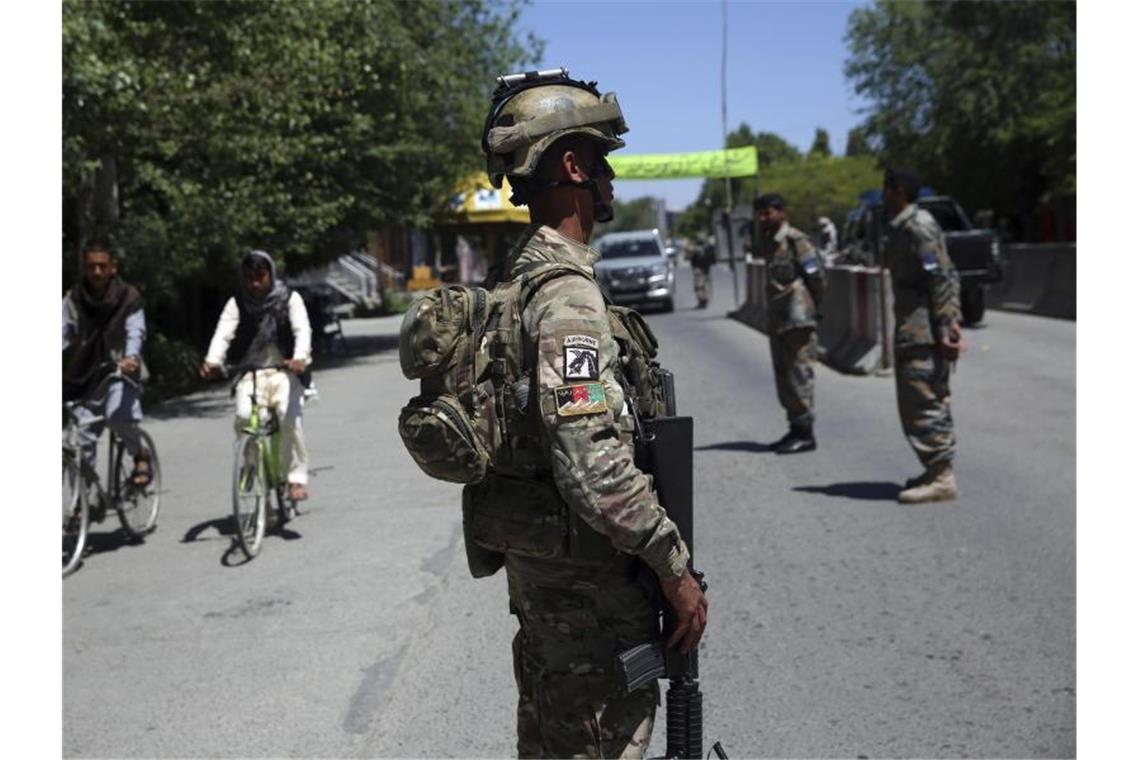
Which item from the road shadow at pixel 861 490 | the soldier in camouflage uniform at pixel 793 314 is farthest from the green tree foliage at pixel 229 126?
the road shadow at pixel 861 490

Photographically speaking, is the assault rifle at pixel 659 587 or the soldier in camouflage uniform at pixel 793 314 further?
the soldier in camouflage uniform at pixel 793 314

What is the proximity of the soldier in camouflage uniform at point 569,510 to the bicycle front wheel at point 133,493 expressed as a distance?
609cm

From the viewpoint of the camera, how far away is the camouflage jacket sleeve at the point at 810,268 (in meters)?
10.6

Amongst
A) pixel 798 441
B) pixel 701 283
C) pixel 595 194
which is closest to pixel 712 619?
pixel 595 194

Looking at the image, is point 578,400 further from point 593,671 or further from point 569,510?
point 593,671

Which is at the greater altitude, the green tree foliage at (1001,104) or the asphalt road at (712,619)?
the green tree foliage at (1001,104)

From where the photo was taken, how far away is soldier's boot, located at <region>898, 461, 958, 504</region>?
851 centimetres

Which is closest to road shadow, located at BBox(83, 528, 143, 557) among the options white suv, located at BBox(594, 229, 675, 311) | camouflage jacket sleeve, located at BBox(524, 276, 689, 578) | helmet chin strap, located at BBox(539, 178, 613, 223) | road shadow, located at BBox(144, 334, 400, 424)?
road shadow, located at BBox(144, 334, 400, 424)

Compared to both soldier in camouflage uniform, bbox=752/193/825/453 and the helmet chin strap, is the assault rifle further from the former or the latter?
soldier in camouflage uniform, bbox=752/193/825/453

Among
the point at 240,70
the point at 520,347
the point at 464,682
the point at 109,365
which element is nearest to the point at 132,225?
the point at 240,70

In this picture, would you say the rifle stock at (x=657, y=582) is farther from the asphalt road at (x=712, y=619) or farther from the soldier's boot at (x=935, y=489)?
the soldier's boot at (x=935, y=489)

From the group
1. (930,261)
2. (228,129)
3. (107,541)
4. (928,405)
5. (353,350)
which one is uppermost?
(228,129)

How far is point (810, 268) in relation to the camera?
1064cm

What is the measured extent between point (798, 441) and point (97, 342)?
5222 millimetres
